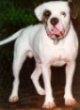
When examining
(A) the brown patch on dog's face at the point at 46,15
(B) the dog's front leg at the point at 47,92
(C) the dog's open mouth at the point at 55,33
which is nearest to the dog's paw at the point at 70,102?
(B) the dog's front leg at the point at 47,92

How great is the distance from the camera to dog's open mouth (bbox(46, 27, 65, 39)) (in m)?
3.02

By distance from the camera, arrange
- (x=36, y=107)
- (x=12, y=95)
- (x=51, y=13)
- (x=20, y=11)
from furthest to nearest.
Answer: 1. (x=20, y=11)
2. (x=12, y=95)
3. (x=36, y=107)
4. (x=51, y=13)

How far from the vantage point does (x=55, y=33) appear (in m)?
3.05

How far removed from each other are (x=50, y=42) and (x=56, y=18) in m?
0.22

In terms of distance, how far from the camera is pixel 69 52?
3178mm

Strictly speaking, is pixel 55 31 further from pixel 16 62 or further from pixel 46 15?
pixel 16 62

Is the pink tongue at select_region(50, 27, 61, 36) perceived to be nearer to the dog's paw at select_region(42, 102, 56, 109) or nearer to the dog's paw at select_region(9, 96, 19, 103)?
the dog's paw at select_region(42, 102, 56, 109)

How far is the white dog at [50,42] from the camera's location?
3.04 metres

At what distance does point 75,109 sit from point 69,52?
377mm

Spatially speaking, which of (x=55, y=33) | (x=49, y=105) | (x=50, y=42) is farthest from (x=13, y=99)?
(x=55, y=33)

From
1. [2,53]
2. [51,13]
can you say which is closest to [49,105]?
[51,13]

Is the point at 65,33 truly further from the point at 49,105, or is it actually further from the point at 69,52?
the point at 49,105

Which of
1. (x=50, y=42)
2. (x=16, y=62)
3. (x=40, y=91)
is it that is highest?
(x=50, y=42)

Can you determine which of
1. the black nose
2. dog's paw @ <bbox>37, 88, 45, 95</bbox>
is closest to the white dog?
the black nose
